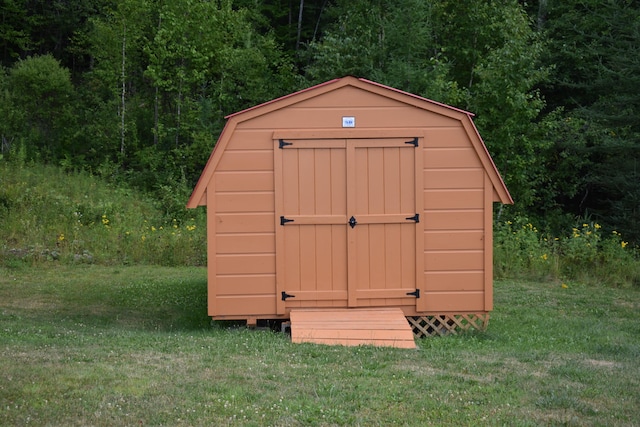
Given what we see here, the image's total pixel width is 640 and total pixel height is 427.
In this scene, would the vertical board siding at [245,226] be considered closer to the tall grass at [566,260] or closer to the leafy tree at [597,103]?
the tall grass at [566,260]

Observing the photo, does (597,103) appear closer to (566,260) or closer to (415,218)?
(566,260)

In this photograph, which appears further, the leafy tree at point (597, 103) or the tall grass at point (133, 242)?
the leafy tree at point (597, 103)

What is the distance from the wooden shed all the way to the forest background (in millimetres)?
9260

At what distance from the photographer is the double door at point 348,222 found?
9.96 m

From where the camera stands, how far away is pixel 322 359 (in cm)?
784

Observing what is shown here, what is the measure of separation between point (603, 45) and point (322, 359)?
1802 centimetres

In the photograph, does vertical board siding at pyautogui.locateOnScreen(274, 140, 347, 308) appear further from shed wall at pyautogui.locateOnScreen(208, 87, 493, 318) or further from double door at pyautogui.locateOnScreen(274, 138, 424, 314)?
shed wall at pyautogui.locateOnScreen(208, 87, 493, 318)

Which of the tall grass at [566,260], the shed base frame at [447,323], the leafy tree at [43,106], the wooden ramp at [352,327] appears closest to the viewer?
the wooden ramp at [352,327]

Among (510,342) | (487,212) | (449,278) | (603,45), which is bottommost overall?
(510,342)

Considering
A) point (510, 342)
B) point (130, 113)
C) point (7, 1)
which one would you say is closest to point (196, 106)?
point (130, 113)

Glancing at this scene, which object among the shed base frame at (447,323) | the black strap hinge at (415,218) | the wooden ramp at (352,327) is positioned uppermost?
the black strap hinge at (415,218)

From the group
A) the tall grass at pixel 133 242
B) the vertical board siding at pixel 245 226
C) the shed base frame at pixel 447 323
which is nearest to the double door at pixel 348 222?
the vertical board siding at pixel 245 226

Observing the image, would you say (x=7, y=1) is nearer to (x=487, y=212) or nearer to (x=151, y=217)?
(x=151, y=217)

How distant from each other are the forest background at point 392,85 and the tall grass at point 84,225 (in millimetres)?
1030
